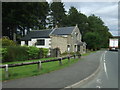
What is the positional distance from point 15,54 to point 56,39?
45.5 feet

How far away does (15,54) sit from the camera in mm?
18406

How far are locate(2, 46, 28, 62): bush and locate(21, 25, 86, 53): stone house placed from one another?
10.7 meters

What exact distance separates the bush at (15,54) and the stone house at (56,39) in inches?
421

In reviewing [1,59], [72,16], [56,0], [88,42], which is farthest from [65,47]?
[56,0]

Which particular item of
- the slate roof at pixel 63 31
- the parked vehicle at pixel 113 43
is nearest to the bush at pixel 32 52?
the slate roof at pixel 63 31

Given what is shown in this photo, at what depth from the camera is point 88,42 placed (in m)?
59.3

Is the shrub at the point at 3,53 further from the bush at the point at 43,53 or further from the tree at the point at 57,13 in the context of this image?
the tree at the point at 57,13

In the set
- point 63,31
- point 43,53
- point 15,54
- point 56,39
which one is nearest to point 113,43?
point 63,31

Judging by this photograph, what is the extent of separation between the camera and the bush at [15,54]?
56.9ft

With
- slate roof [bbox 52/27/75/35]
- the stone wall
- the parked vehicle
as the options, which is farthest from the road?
the parked vehicle

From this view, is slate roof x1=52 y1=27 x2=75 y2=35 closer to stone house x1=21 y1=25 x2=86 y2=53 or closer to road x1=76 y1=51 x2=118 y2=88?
stone house x1=21 y1=25 x2=86 y2=53

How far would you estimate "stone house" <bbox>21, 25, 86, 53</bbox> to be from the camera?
31047 millimetres

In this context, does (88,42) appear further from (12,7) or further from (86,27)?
(12,7)

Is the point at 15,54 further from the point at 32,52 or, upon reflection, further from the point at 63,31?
the point at 63,31
